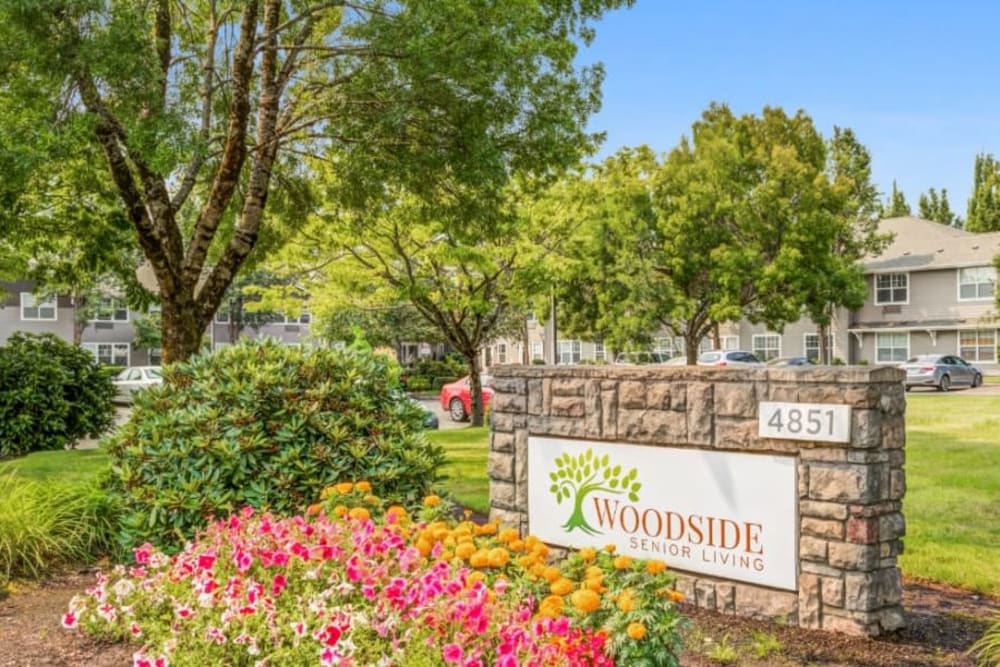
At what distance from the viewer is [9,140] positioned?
310 inches

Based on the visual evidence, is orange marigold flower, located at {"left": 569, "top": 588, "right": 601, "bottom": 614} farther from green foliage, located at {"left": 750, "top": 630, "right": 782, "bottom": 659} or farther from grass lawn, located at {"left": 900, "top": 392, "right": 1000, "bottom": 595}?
grass lawn, located at {"left": 900, "top": 392, "right": 1000, "bottom": 595}

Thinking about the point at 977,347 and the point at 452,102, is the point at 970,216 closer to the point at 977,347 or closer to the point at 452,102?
the point at 977,347

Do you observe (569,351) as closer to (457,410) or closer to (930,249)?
(930,249)

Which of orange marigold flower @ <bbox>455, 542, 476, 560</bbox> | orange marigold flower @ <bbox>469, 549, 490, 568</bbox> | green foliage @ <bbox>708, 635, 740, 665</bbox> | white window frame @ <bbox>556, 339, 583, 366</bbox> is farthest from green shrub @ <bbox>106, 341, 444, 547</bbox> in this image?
white window frame @ <bbox>556, 339, 583, 366</bbox>

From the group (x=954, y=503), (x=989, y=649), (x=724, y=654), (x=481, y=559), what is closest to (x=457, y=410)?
(x=954, y=503)

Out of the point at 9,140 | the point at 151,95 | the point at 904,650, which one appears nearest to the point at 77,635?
the point at 904,650

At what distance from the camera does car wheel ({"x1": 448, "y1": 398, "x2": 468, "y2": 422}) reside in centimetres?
2127

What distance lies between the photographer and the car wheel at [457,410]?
21.3m

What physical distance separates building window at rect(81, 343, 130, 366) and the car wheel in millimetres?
30548

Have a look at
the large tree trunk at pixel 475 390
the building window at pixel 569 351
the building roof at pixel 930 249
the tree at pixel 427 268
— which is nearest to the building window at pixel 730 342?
the building roof at pixel 930 249

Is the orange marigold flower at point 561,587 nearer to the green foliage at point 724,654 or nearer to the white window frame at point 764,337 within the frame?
the green foliage at point 724,654

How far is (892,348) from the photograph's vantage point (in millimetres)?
38906

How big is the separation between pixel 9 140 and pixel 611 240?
77.0 feet

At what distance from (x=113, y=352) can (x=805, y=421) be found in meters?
46.9
